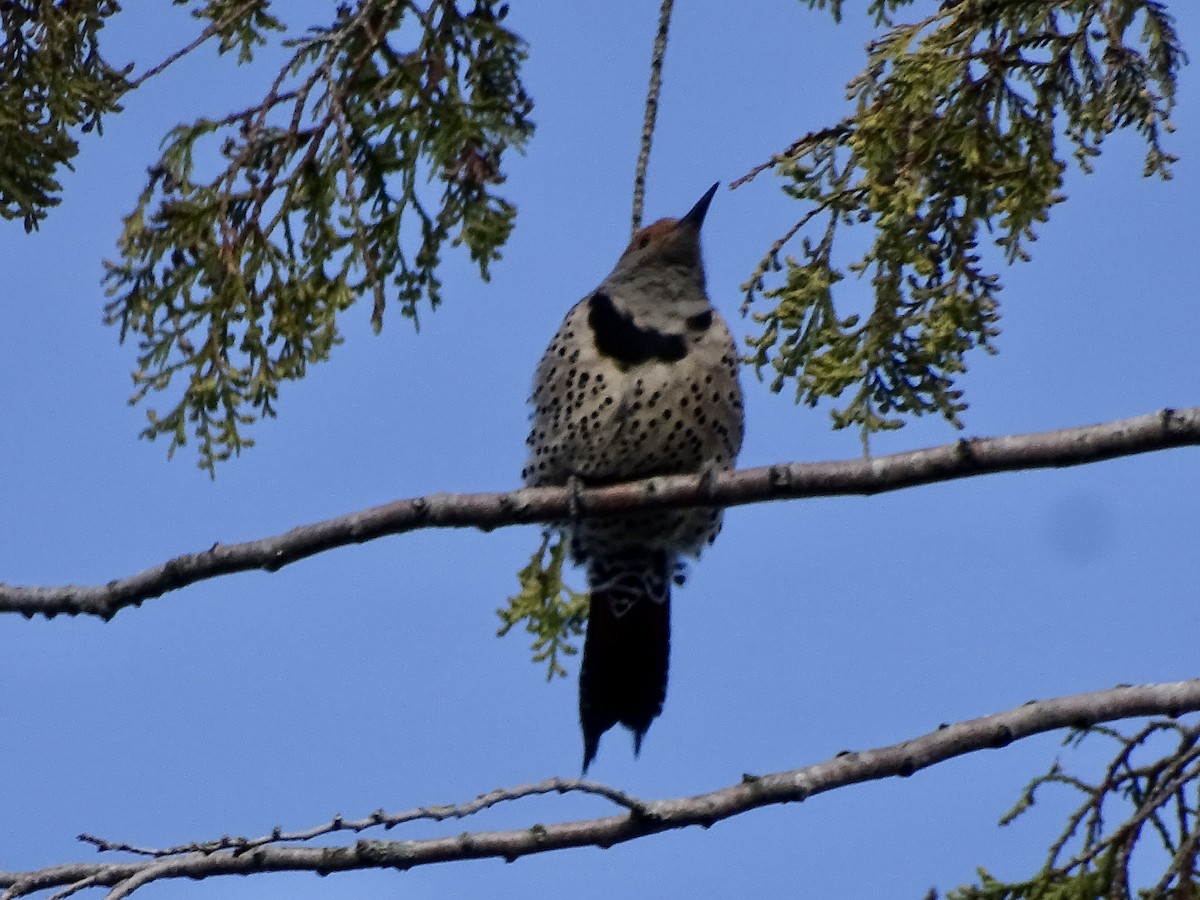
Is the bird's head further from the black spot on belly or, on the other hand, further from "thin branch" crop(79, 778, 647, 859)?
"thin branch" crop(79, 778, 647, 859)

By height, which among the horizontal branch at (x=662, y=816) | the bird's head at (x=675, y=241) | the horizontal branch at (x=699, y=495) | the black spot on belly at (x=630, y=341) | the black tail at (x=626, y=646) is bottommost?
the horizontal branch at (x=662, y=816)

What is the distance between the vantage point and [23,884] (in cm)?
301

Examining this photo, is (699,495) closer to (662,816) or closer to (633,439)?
(662,816)

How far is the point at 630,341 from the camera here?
454cm

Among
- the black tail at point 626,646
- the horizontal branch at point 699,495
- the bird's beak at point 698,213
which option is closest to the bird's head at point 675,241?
the bird's beak at point 698,213

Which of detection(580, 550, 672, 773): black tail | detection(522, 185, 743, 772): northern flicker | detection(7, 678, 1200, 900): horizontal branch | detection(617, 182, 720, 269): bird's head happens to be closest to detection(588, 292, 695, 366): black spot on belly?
detection(522, 185, 743, 772): northern flicker

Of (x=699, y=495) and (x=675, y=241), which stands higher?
(x=675, y=241)

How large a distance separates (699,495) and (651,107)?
1.25m

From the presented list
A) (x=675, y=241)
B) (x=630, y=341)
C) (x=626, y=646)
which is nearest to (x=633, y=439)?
(x=630, y=341)

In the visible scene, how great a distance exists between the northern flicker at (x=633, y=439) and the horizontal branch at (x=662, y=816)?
4.27 ft

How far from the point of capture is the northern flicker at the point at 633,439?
442 centimetres

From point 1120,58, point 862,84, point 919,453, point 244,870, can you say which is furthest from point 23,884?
point 1120,58

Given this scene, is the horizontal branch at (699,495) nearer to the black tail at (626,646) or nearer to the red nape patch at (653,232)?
the black tail at (626,646)

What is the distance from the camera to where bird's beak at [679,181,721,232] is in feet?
16.6
